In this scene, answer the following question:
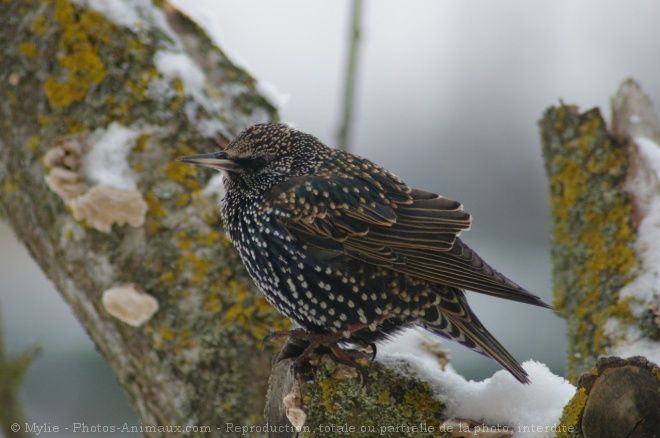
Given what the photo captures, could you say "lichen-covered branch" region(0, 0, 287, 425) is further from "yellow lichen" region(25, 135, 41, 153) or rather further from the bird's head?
the bird's head

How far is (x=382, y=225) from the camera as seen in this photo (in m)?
3.04

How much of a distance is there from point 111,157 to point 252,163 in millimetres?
540

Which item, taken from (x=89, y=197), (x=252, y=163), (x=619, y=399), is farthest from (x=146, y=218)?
Result: (x=619, y=399)

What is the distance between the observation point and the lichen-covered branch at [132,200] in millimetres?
3068

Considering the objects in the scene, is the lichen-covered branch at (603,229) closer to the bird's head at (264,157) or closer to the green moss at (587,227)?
the green moss at (587,227)

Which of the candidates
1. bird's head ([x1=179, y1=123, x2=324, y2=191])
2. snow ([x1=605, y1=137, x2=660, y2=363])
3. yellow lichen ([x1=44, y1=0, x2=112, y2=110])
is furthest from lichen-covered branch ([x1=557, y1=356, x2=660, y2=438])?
yellow lichen ([x1=44, y1=0, x2=112, y2=110])

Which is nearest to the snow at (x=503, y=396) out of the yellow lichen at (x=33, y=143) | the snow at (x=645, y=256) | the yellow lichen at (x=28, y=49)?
the snow at (x=645, y=256)

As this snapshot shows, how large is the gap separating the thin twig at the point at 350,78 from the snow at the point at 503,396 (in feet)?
3.83

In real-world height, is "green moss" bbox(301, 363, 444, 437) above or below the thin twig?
below

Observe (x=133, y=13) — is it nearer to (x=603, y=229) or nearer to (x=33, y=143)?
(x=33, y=143)

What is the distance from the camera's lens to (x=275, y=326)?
324 centimetres

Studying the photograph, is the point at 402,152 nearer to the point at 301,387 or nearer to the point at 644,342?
the point at 644,342

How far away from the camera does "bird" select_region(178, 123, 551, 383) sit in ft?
9.71

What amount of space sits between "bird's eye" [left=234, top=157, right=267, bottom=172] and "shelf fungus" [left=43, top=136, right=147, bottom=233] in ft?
1.28
